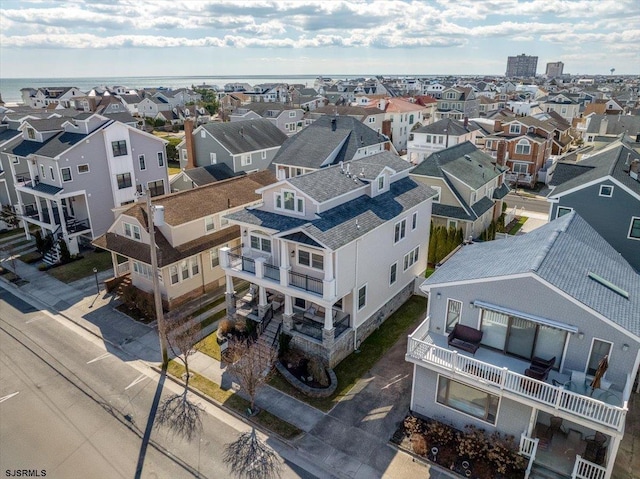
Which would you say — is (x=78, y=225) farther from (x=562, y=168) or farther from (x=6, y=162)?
(x=562, y=168)

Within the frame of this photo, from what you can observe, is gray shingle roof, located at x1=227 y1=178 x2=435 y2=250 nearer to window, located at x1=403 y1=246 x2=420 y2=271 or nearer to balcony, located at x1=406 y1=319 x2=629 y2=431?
window, located at x1=403 y1=246 x2=420 y2=271

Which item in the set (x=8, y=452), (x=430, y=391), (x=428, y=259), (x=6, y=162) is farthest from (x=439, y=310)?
(x=6, y=162)

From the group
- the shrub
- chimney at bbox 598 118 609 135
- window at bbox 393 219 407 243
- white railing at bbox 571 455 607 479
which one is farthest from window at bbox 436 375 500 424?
chimney at bbox 598 118 609 135

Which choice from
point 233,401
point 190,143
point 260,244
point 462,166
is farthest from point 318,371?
point 190,143

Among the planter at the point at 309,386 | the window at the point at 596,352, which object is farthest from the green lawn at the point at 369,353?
the window at the point at 596,352

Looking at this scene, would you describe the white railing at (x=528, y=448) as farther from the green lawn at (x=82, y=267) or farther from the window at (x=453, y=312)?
the green lawn at (x=82, y=267)

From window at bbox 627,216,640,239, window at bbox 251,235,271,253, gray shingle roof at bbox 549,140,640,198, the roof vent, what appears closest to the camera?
the roof vent
